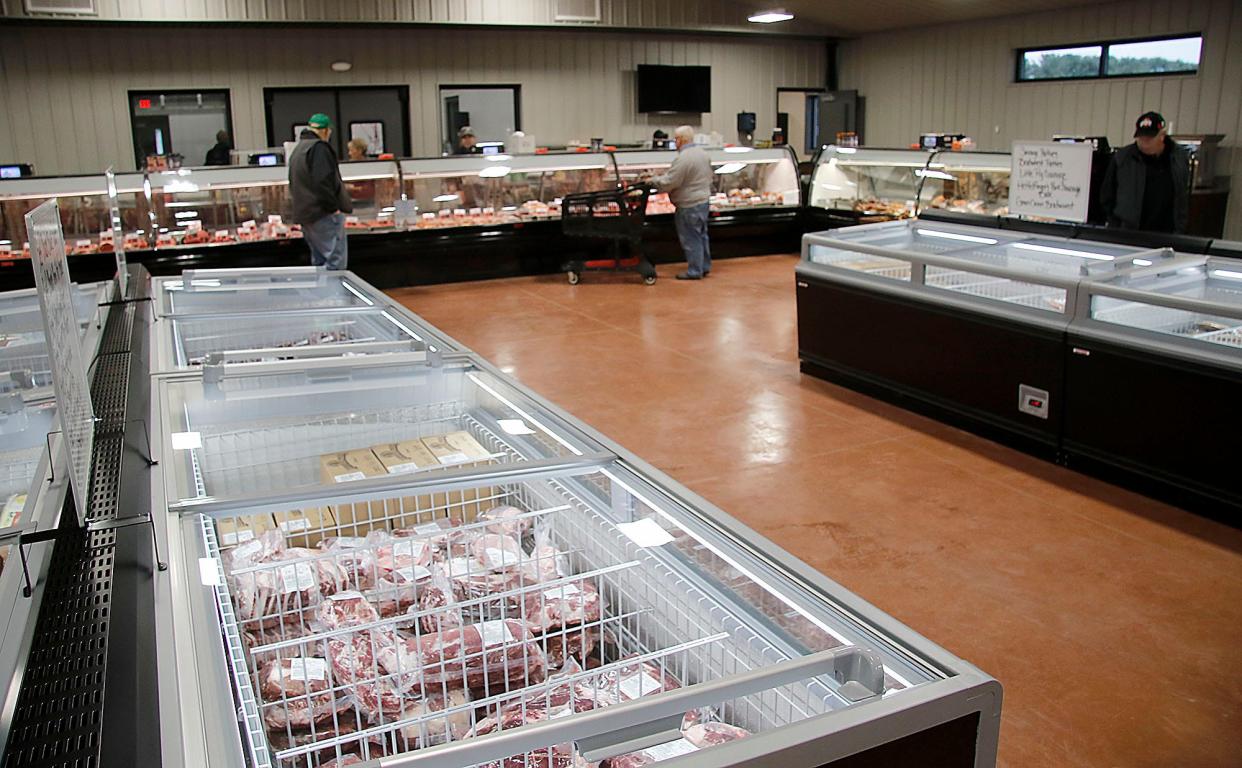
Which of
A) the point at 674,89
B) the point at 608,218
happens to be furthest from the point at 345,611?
the point at 674,89

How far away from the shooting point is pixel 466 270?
974 cm

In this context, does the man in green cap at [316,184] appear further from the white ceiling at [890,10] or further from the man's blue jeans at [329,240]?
the white ceiling at [890,10]

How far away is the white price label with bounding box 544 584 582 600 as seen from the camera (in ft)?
5.90

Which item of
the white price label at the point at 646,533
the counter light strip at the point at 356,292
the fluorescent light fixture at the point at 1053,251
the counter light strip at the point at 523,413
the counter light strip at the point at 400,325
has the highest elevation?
the fluorescent light fixture at the point at 1053,251

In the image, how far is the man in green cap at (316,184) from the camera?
25.5 ft

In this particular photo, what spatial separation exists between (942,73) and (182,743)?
15524 millimetres

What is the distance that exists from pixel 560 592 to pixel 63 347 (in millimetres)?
961

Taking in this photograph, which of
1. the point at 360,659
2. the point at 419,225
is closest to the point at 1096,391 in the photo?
the point at 360,659

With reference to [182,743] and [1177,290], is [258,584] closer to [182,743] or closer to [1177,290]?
[182,743]

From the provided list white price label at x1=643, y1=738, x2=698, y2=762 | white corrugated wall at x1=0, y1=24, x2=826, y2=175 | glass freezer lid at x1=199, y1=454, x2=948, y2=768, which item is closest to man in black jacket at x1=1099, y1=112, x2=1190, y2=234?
glass freezer lid at x1=199, y1=454, x2=948, y2=768

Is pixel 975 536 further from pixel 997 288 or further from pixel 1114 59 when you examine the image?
pixel 1114 59

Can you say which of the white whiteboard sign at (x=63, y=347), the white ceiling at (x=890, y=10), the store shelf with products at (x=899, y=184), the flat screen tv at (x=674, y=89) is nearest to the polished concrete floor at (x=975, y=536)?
the white whiteboard sign at (x=63, y=347)

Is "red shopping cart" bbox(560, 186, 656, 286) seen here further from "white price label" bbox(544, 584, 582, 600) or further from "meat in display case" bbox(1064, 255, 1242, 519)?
"white price label" bbox(544, 584, 582, 600)

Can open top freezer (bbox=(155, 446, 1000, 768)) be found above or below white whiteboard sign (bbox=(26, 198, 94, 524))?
below
